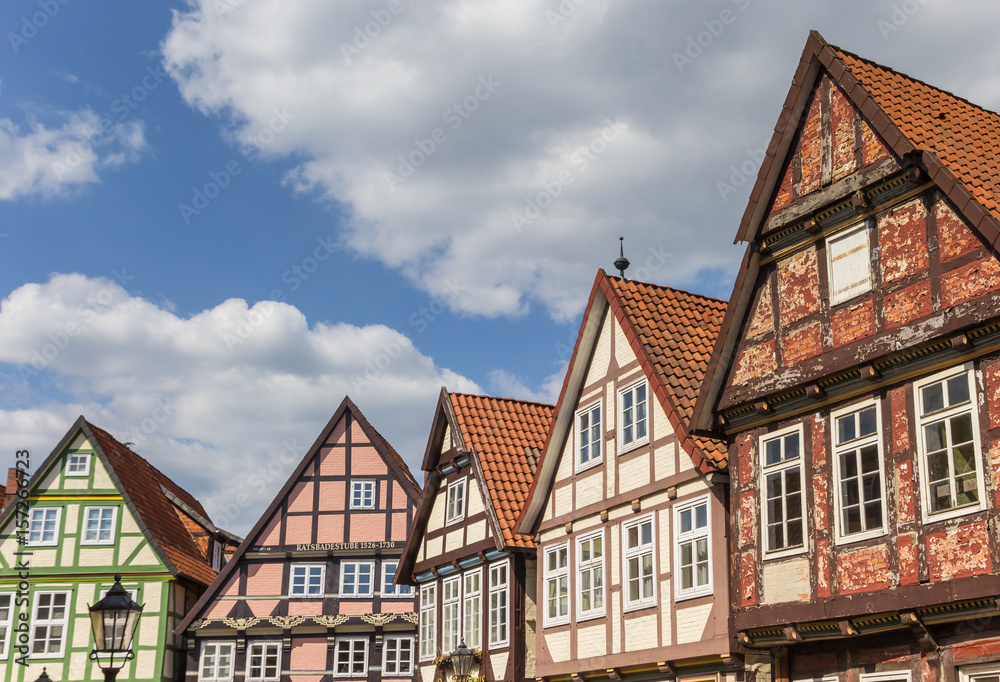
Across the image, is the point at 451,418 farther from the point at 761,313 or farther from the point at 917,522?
the point at 917,522

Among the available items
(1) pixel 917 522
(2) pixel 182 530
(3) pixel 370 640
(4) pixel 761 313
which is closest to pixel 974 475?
(1) pixel 917 522

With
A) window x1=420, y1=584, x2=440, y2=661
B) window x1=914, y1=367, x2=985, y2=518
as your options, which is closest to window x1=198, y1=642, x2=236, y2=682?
window x1=420, y1=584, x2=440, y2=661

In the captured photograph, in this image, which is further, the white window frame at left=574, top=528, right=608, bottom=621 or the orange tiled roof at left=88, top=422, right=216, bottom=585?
the orange tiled roof at left=88, top=422, right=216, bottom=585

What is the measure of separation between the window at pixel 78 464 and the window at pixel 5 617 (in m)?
3.90

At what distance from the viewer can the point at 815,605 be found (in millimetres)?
13891

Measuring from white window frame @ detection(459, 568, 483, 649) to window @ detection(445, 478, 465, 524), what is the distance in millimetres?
1381

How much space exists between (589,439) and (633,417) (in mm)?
1501

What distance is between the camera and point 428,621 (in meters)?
26.2

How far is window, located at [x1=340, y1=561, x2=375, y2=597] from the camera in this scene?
33.2 m

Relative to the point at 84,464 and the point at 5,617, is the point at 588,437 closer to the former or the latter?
the point at 84,464

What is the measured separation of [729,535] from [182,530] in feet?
83.7

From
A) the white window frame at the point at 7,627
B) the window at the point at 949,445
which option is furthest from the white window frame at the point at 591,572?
the white window frame at the point at 7,627

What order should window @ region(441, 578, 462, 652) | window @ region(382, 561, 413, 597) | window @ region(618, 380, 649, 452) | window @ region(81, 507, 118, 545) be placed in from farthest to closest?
1. window @ region(81, 507, 118, 545)
2. window @ region(382, 561, 413, 597)
3. window @ region(441, 578, 462, 652)
4. window @ region(618, 380, 649, 452)

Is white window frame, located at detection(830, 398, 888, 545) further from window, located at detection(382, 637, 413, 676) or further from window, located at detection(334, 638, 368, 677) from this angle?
window, located at detection(334, 638, 368, 677)
